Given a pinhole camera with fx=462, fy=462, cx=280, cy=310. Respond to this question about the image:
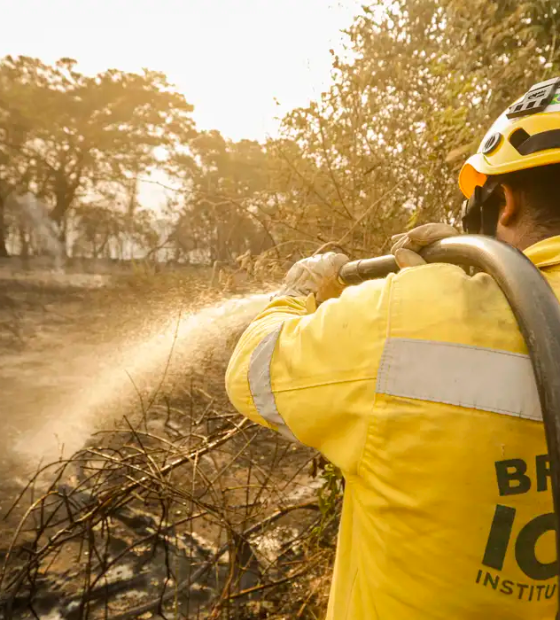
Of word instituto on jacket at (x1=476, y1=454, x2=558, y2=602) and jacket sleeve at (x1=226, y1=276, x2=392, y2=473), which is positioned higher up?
jacket sleeve at (x1=226, y1=276, x2=392, y2=473)

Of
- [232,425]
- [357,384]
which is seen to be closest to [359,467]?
[357,384]

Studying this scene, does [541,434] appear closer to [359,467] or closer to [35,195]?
[359,467]

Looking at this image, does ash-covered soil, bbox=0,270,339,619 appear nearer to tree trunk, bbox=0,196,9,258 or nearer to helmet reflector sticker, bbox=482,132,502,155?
helmet reflector sticker, bbox=482,132,502,155

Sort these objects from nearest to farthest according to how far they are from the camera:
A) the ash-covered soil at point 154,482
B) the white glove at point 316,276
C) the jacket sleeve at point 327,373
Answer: the jacket sleeve at point 327,373, the white glove at point 316,276, the ash-covered soil at point 154,482

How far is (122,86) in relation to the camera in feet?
59.3

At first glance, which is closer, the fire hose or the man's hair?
the fire hose

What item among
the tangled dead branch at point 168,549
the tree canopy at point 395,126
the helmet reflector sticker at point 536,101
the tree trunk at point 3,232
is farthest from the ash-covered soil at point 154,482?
the tree trunk at point 3,232

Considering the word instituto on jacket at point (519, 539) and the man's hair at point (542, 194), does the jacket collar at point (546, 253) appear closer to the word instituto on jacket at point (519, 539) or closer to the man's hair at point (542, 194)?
the man's hair at point (542, 194)

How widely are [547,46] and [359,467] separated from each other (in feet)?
14.7

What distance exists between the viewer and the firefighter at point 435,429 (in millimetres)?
896

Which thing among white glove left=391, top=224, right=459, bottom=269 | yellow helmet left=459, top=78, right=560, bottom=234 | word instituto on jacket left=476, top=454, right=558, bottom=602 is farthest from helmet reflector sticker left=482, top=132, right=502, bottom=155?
word instituto on jacket left=476, top=454, right=558, bottom=602

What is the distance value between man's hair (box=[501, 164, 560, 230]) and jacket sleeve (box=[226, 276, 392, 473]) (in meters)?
0.45

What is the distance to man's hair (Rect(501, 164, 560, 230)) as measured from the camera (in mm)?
1119

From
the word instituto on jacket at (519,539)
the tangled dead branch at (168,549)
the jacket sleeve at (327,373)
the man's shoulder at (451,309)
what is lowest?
the tangled dead branch at (168,549)
